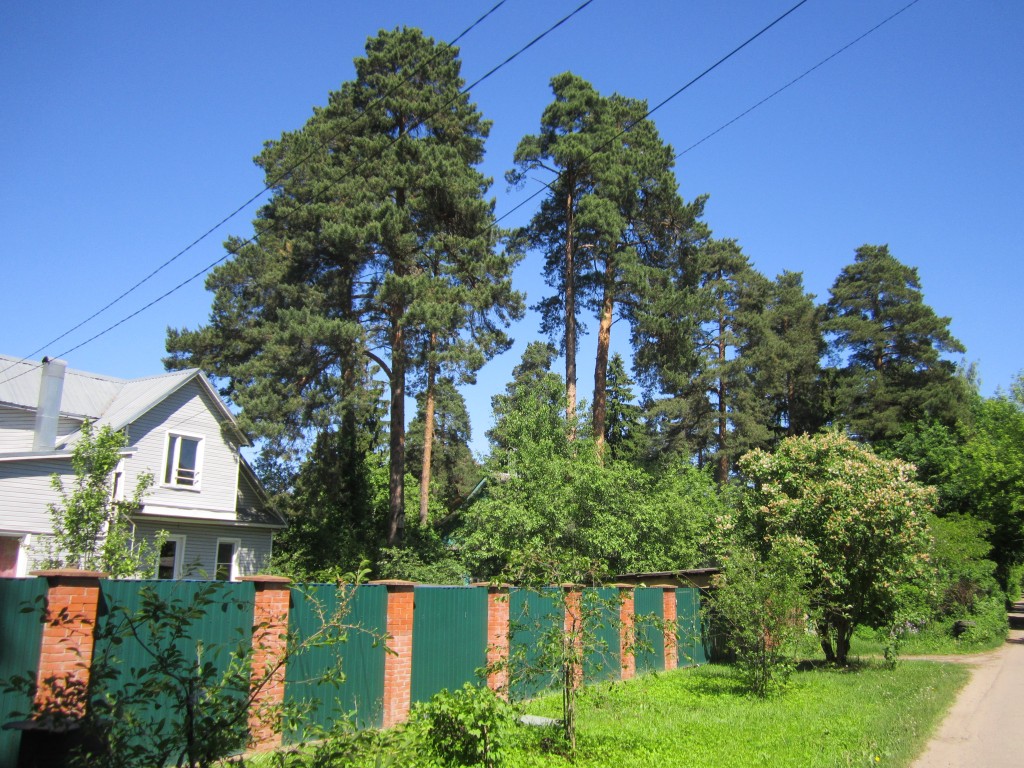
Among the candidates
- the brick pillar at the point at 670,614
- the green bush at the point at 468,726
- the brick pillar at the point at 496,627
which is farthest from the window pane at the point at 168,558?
the green bush at the point at 468,726

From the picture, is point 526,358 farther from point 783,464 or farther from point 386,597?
point 386,597

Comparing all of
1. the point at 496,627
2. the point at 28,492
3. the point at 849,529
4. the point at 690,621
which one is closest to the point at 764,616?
the point at 496,627

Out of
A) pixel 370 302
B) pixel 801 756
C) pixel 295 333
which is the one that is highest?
pixel 370 302

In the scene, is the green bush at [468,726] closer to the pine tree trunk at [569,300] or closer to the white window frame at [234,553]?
the white window frame at [234,553]

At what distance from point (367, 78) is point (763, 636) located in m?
21.2

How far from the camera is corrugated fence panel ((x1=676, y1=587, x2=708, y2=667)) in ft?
60.5

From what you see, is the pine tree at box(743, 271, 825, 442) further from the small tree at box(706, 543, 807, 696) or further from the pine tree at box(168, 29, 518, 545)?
the small tree at box(706, 543, 807, 696)

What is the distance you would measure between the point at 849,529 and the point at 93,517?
15947 mm

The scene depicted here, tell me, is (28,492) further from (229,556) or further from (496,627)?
(496,627)

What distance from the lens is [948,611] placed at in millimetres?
27844

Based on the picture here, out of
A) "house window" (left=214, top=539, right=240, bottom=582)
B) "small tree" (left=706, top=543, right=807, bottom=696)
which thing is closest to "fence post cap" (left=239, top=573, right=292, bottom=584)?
"small tree" (left=706, top=543, right=807, bottom=696)

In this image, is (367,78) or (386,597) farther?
(367,78)

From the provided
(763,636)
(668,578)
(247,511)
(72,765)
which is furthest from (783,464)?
(72,765)

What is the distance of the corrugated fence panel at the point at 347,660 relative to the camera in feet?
29.6
